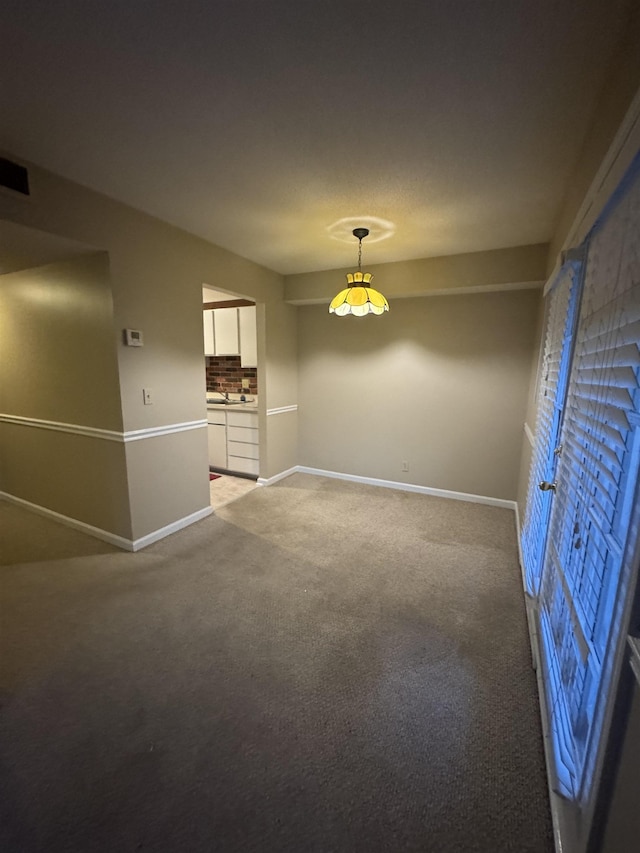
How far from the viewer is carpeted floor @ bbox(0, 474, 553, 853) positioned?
45.5 inches

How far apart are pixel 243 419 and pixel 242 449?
381 millimetres

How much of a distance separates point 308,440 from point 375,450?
2.98ft

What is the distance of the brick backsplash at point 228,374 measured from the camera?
16.9 ft

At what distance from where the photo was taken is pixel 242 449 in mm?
4504

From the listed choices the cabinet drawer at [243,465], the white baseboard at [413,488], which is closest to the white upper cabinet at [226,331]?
the cabinet drawer at [243,465]

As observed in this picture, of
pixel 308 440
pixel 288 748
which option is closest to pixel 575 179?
pixel 288 748

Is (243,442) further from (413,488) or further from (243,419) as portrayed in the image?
(413,488)

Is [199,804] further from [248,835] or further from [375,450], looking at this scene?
[375,450]

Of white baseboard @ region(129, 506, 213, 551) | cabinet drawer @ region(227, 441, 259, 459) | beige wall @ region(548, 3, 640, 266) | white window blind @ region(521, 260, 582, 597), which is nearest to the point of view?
beige wall @ region(548, 3, 640, 266)

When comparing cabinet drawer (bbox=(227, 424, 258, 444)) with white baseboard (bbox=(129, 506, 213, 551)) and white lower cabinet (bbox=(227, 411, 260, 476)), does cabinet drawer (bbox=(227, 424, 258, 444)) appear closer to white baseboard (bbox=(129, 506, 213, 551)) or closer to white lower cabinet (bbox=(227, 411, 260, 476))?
white lower cabinet (bbox=(227, 411, 260, 476))

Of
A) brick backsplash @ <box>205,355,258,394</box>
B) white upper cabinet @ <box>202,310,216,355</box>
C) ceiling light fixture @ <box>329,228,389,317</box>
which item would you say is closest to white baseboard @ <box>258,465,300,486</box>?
brick backsplash @ <box>205,355,258,394</box>

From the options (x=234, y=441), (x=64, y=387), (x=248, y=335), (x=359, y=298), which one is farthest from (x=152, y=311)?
(x=234, y=441)

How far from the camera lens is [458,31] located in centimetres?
115

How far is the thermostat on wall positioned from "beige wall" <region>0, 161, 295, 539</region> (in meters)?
0.04
